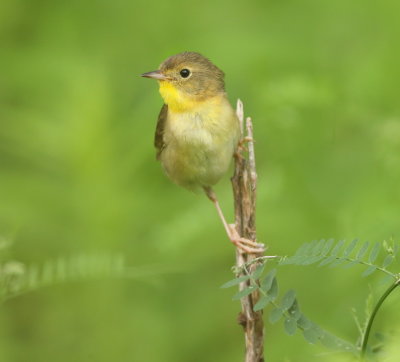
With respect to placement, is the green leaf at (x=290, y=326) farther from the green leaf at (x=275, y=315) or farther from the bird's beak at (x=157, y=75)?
the bird's beak at (x=157, y=75)

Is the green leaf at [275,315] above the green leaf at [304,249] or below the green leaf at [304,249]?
below

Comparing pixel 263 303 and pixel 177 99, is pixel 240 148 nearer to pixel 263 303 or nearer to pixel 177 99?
pixel 177 99

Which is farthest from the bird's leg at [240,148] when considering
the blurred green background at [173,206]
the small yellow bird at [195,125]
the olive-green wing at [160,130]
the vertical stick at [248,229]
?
the olive-green wing at [160,130]

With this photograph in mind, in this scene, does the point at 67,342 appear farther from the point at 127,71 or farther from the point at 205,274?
the point at 127,71

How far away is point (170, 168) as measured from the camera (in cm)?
536

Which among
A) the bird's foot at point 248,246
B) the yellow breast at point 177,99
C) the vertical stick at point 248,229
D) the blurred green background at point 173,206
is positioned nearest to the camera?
the vertical stick at point 248,229

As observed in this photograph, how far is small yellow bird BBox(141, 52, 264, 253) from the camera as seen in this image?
5168 mm

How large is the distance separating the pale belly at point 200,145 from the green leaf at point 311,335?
2295 millimetres

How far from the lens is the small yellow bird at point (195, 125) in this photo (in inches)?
203

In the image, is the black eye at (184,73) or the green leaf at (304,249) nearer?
the green leaf at (304,249)

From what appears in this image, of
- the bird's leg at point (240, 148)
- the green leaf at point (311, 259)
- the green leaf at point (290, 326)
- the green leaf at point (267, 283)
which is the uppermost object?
the bird's leg at point (240, 148)

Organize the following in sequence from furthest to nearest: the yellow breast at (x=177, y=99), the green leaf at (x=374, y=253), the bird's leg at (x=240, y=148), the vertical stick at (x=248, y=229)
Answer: the yellow breast at (x=177, y=99) < the bird's leg at (x=240, y=148) < the vertical stick at (x=248, y=229) < the green leaf at (x=374, y=253)

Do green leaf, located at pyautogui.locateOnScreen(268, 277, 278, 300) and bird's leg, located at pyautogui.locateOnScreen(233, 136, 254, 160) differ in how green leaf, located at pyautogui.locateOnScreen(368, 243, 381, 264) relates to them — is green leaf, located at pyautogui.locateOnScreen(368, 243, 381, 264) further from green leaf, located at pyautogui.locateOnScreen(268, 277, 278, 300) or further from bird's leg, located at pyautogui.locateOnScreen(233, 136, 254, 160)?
bird's leg, located at pyautogui.locateOnScreen(233, 136, 254, 160)

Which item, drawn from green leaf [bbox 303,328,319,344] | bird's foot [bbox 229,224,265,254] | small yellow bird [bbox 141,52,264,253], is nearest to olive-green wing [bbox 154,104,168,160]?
small yellow bird [bbox 141,52,264,253]
